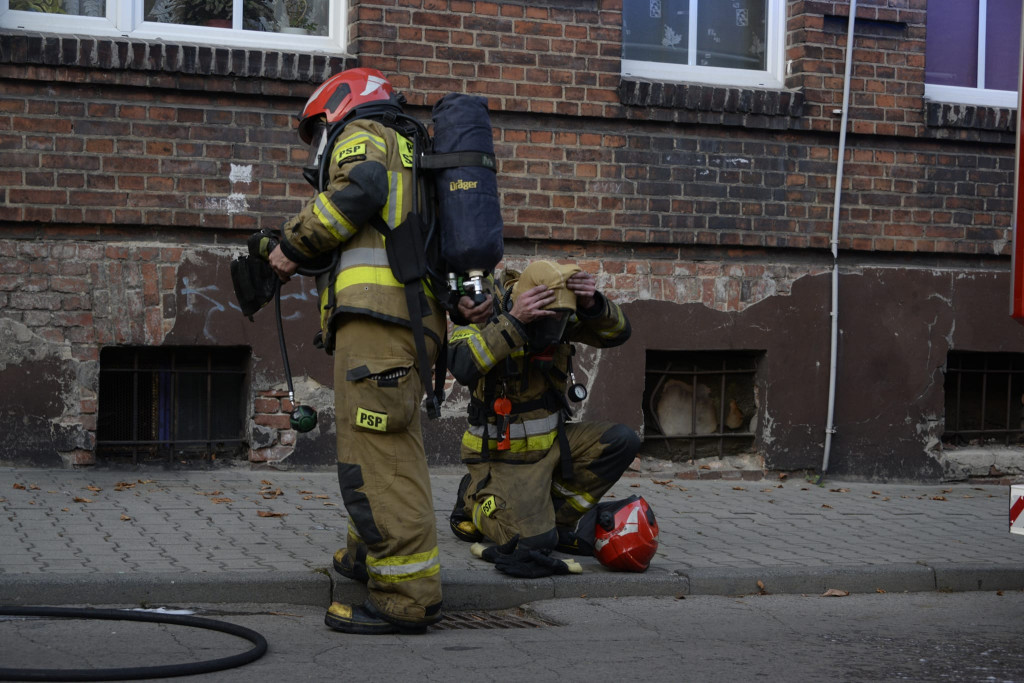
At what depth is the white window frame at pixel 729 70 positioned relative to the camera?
28.6 ft

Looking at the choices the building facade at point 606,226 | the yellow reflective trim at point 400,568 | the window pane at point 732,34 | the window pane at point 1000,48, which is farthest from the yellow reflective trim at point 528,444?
the window pane at point 1000,48

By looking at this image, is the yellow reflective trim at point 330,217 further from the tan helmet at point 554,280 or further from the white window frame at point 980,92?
the white window frame at point 980,92

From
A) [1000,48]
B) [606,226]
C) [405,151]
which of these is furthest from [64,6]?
[1000,48]

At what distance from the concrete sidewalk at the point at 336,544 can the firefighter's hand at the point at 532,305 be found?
3.69 ft

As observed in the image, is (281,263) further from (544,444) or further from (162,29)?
(162,29)

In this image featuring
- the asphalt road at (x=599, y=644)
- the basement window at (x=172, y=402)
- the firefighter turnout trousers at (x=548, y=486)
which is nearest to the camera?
the asphalt road at (x=599, y=644)

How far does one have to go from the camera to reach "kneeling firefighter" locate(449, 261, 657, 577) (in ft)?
17.8

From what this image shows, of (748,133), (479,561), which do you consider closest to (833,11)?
(748,133)

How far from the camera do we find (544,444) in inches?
224

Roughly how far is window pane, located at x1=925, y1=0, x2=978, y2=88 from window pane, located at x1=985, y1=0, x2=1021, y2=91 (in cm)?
10

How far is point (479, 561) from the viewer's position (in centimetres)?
571

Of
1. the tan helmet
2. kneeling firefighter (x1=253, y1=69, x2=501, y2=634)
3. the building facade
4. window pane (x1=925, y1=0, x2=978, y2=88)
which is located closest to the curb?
kneeling firefighter (x1=253, y1=69, x2=501, y2=634)

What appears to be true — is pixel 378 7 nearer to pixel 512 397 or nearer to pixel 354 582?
pixel 512 397

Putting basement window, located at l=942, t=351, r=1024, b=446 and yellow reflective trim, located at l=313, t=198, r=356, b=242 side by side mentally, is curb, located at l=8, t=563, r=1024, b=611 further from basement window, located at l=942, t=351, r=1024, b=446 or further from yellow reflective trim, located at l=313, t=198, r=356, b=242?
basement window, located at l=942, t=351, r=1024, b=446
